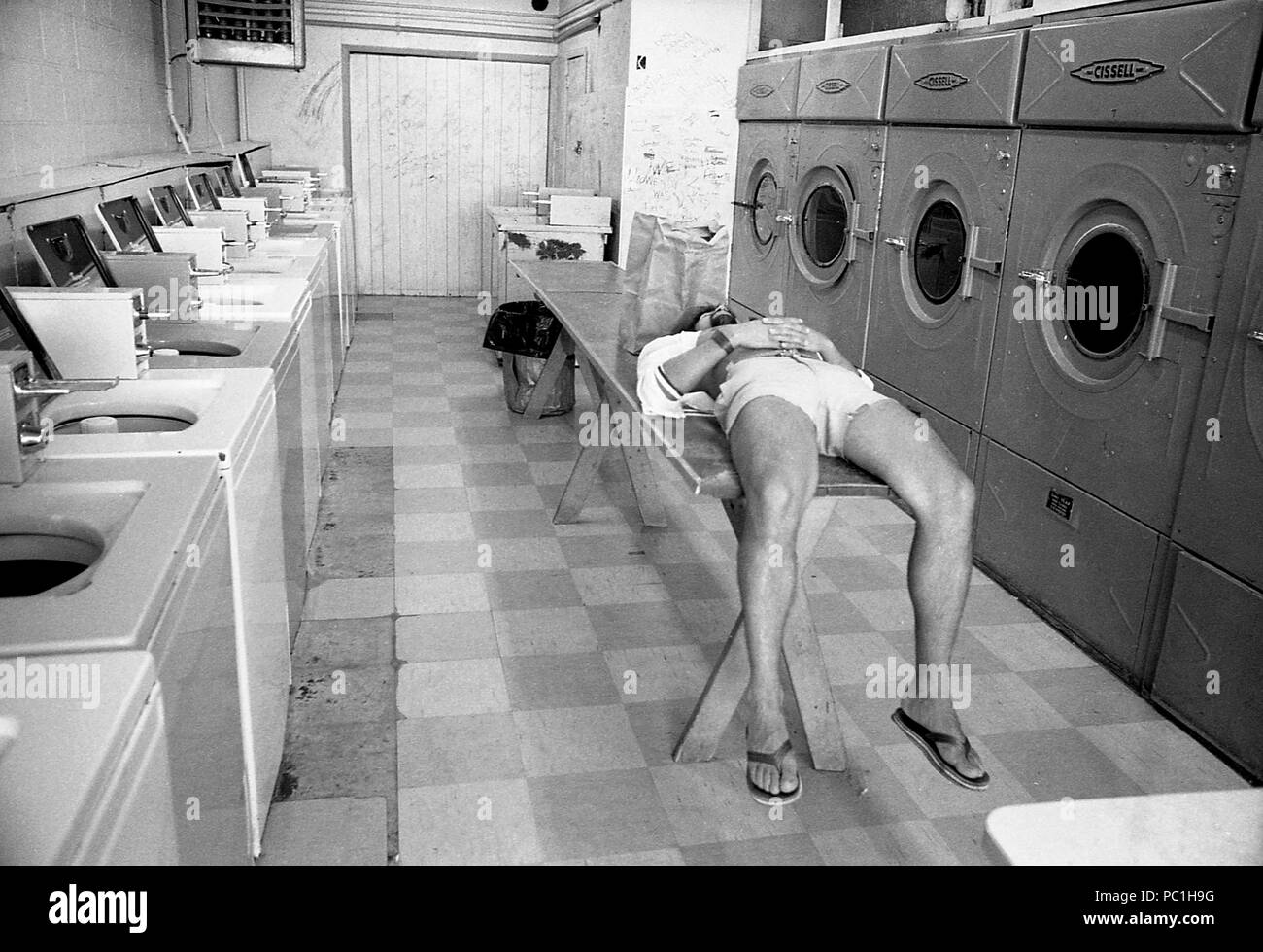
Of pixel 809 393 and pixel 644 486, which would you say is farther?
pixel 644 486

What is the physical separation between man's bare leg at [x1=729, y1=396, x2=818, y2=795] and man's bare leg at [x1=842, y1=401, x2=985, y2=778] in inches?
7.5

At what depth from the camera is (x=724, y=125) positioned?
6.23 m

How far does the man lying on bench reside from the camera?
7.12 feet

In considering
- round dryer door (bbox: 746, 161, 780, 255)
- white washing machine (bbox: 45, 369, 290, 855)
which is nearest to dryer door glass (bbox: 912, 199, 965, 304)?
round dryer door (bbox: 746, 161, 780, 255)

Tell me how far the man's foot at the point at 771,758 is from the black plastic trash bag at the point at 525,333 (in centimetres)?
318

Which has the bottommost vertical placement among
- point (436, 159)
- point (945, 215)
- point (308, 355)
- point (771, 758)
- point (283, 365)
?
point (771, 758)

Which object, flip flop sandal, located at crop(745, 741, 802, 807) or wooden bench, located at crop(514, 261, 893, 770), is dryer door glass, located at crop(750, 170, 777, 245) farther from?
flip flop sandal, located at crop(745, 741, 802, 807)

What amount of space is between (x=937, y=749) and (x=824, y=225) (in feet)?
11.0

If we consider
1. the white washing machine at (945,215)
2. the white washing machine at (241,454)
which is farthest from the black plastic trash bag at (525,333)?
the white washing machine at (241,454)

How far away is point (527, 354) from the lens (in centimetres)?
516

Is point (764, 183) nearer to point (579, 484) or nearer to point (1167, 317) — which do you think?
point (579, 484)

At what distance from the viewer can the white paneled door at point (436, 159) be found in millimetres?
8125

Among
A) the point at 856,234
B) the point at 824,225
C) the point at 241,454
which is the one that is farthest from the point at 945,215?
→ the point at 241,454
